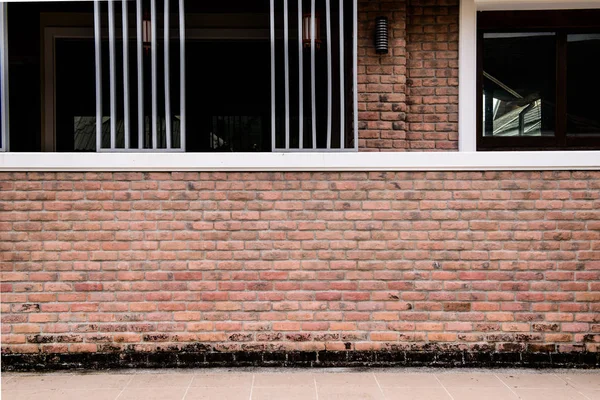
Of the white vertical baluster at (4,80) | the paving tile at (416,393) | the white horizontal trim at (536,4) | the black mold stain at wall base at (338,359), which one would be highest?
the white horizontal trim at (536,4)

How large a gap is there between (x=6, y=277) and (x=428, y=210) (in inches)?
144

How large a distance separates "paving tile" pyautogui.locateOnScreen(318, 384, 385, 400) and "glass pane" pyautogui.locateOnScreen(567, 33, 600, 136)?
338 cm

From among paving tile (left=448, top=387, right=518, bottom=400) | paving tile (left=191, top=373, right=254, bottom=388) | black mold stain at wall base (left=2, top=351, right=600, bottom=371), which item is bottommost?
paving tile (left=448, top=387, right=518, bottom=400)

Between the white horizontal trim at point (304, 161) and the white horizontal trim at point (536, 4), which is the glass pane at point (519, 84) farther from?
the white horizontal trim at point (304, 161)

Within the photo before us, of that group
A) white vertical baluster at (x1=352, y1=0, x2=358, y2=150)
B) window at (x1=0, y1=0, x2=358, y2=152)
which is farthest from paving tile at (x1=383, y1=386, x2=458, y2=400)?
window at (x1=0, y1=0, x2=358, y2=152)

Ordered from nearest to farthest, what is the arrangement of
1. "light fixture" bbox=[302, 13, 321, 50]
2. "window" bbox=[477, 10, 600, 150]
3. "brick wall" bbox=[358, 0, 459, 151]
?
"light fixture" bbox=[302, 13, 321, 50] < "brick wall" bbox=[358, 0, 459, 151] < "window" bbox=[477, 10, 600, 150]

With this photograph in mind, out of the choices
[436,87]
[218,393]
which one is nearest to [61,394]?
[218,393]

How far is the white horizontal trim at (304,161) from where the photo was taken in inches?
172

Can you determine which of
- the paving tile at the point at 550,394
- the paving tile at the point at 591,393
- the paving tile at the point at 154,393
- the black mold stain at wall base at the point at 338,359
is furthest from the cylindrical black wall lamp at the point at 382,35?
the paving tile at the point at 154,393

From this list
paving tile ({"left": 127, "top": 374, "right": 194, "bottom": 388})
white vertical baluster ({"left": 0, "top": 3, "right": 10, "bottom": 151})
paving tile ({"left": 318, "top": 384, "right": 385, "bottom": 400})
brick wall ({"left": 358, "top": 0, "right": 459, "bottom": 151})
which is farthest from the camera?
brick wall ({"left": 358, "top": 0, "right": 459, "bottom": 151})

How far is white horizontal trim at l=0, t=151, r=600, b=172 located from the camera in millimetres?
4375

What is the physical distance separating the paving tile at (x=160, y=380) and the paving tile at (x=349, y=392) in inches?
42.8

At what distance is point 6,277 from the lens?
173 inches

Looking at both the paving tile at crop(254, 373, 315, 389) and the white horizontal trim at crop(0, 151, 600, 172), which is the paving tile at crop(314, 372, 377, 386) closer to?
the paving tile at crop(254, 373, 315, 389)
